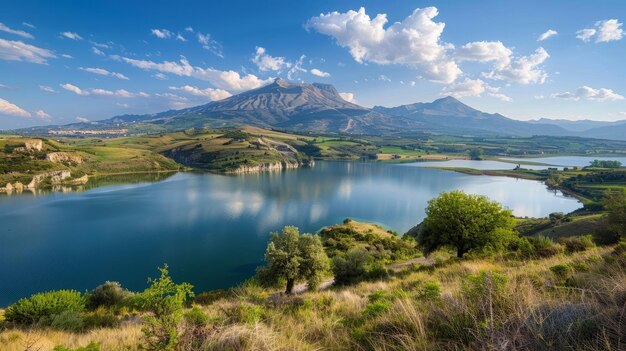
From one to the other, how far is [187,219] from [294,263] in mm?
55806

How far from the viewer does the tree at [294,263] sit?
27.9 meters

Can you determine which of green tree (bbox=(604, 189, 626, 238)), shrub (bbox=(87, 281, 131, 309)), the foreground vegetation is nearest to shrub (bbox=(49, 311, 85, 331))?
the foreground vegetation

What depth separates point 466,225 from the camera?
2838cm

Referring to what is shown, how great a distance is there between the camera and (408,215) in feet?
281

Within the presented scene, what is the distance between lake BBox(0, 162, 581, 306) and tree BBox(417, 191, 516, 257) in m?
27.1

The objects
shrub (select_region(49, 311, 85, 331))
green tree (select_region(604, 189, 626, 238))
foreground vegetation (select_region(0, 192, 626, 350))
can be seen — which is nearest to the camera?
foreground vegetation (select_region(0, 192, 626, 350))

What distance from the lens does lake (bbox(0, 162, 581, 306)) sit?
45.1 m

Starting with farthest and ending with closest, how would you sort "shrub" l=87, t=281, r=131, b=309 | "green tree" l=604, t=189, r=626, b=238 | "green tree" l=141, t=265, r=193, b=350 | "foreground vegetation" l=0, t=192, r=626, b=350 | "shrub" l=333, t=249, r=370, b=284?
1. "shrub" l=333, t=249, r=370, b=284
2. "green tree" l=604, t=189, r=626, b=238
3. "shrub" l=87, t=281, r=131, b=309
4. "green tree" l=141, t=265, r=193, b=350
5. "foreground vegetation" l=0, t=192, r=626, b=350

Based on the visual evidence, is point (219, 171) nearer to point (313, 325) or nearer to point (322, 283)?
point (322, 283)

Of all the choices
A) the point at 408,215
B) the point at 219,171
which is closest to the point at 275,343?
the point at 408,215

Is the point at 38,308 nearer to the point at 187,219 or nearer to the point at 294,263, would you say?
the point at 294,263

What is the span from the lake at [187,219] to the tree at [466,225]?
27.1 meters

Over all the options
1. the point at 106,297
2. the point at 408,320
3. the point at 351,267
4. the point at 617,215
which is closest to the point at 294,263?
the point at 351,267

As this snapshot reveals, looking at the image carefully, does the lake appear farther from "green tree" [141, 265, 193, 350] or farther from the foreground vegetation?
"green tree" [141, 265, 193, 350]
